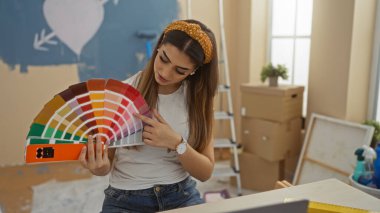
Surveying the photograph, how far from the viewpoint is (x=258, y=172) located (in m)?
2.65

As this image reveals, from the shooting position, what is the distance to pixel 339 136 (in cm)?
226

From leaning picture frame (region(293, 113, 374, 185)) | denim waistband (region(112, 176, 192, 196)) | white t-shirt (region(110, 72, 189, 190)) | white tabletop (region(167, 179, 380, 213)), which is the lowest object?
leaning picture frame (region(293, 113, 374, 185))

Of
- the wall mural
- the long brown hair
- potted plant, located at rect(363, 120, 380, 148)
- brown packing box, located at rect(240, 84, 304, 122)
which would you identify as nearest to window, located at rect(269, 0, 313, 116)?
brown packing box, located at rect(240, 84, 304, 122)

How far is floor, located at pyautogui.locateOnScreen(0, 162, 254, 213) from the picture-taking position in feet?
7.68

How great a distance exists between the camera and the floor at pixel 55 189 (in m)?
2.34

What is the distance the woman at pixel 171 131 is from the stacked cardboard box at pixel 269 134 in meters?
1.27

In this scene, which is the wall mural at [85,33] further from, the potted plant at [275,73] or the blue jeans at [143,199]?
the blue jeans at [143,199]

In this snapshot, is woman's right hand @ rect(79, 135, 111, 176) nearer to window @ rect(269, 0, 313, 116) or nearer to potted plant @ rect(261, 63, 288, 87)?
potted plant @ rect(261, 63, 288, 87)

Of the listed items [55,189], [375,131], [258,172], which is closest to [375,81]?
[375,131]

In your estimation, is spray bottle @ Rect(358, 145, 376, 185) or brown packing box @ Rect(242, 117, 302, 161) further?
brown packing box @ Rect(242, 117, 302, 161)

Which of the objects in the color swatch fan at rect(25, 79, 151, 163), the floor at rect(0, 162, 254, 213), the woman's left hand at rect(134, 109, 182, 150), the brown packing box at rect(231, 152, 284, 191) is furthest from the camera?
the brown packing box at rect(231, 152, 284, 191)

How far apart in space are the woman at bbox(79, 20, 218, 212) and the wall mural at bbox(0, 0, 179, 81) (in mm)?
1656

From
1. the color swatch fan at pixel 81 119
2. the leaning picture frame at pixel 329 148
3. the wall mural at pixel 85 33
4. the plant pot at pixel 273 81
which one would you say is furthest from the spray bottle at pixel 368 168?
the wall mural at pixel 85 33

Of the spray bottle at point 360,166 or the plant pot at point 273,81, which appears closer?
the spray bottle at point 360,166
